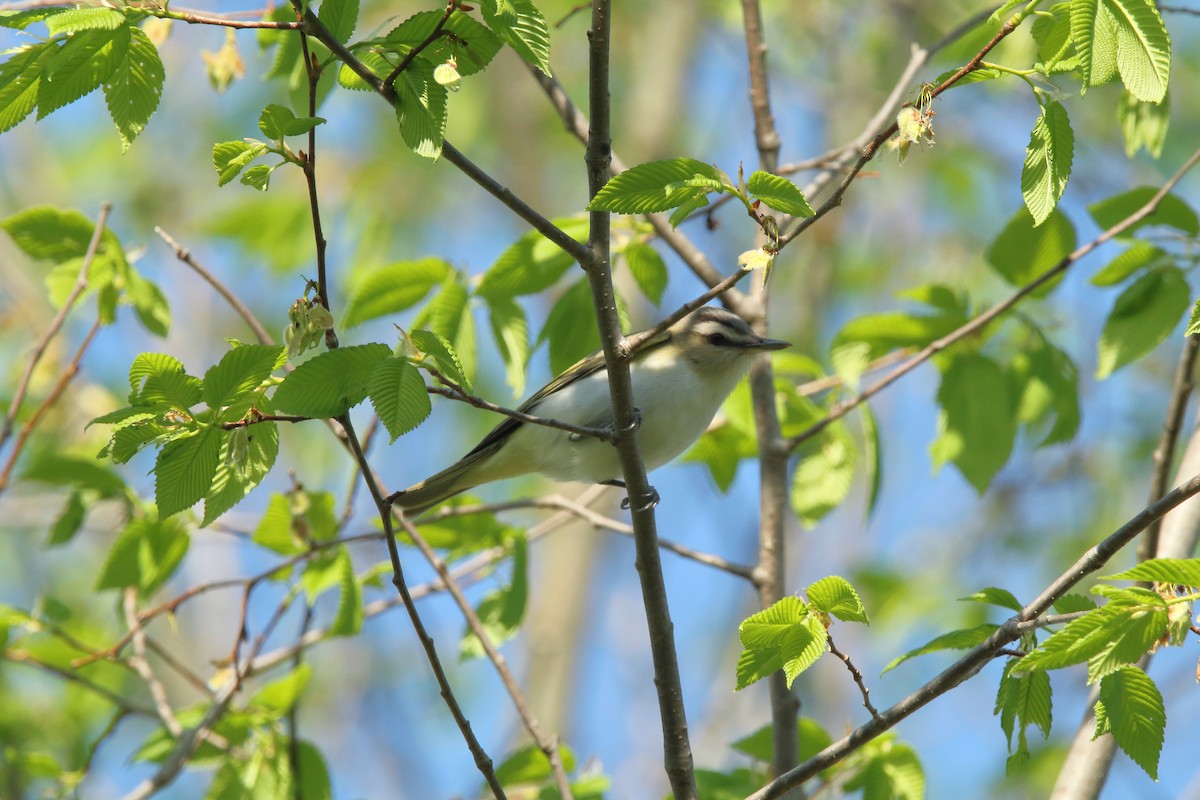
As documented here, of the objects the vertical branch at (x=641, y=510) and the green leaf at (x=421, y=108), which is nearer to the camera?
the green leaf at (x=421, y=108)

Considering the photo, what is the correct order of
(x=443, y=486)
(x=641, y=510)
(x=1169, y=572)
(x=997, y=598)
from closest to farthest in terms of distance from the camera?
(x=1169, y=572)
(x=997, y=598)
(x=641, y=510)
(x=443, y=486)

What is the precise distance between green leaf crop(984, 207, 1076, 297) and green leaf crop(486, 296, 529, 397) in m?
1.82

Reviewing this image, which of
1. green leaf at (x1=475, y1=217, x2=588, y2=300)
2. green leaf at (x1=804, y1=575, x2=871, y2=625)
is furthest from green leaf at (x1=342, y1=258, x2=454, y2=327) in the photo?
green leaf at (x1=804, y1=575, x2=871, y2=625)

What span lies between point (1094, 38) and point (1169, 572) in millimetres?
1071

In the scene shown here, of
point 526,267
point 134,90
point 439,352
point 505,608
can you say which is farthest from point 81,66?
point 505,608

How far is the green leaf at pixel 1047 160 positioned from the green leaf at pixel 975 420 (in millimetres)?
2009

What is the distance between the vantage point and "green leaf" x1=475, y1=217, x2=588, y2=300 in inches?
160

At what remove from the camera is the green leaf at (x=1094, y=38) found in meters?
2.32

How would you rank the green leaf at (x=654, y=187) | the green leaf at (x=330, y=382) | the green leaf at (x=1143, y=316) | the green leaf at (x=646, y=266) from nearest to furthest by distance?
the green leaf at (x=654, y=187)
the green leaf at (x=330, y=382)
the green leaf at (x=1143, y=316)
the green leaf at (x=646, y=266)

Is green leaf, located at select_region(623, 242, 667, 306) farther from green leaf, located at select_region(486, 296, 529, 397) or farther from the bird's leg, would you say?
the bird's leg

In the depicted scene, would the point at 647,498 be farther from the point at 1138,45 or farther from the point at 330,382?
the point at 1138,45

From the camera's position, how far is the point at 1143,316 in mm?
4094

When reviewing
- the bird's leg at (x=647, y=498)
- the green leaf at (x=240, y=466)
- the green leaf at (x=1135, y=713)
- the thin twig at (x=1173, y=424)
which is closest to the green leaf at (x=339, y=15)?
the green leaf at (x=240, y=466)

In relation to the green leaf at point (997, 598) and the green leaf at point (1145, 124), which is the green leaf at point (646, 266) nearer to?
the green leaf at point (1145, 124)
